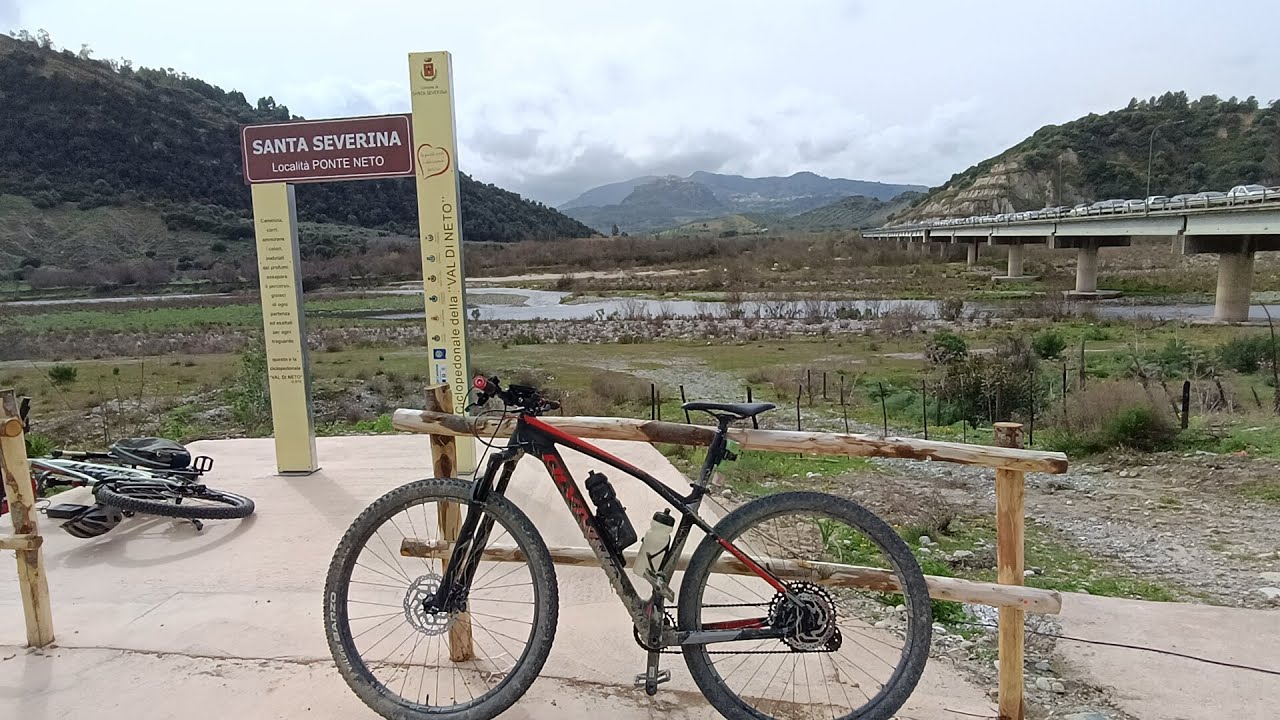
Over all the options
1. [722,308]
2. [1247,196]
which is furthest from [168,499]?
[722,308]

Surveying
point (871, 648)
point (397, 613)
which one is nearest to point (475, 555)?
point (397, 613)

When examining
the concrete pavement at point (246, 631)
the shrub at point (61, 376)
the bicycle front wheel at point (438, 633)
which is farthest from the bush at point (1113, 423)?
the shrub at point (61, 376)

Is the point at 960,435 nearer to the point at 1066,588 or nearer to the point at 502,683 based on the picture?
the point at 1066,588

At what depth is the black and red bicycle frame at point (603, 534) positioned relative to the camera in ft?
8.81

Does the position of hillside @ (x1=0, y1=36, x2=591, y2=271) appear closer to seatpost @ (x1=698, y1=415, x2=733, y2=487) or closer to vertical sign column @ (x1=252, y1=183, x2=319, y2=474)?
vertical sign column @ (x1=252, y1=183, x2=319, y2=474)

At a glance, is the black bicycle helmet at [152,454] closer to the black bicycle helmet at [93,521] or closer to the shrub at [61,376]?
the black bicycle helmet at [93,521]

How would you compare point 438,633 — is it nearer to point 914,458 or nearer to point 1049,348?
point 914,458

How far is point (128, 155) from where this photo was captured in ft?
242

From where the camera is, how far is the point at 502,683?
273cm

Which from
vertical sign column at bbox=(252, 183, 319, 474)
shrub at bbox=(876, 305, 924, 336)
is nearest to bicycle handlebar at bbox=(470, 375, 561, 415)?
vertical sign column at bbox=(252, 183, 319, 474)

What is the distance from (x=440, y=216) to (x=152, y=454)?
269 centimetres

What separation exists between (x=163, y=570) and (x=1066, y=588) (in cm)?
570

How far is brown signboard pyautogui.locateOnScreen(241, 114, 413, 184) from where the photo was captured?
5.97 m

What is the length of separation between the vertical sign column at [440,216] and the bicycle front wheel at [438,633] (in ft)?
7.72
